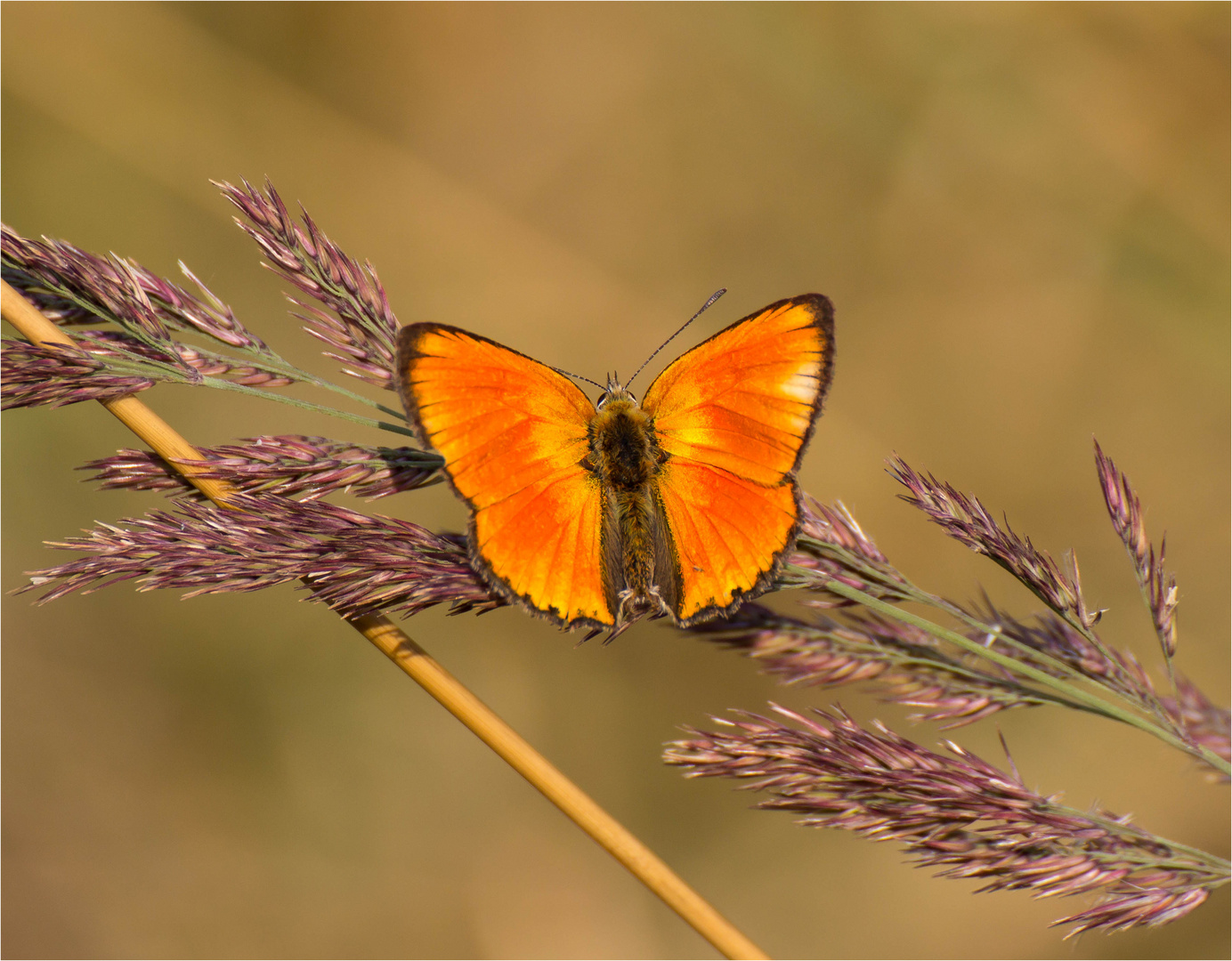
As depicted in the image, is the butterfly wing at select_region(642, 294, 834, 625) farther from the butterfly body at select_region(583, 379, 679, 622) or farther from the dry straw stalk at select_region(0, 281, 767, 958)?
the dry straw stalk at select_region(0, 281, 767, 958)

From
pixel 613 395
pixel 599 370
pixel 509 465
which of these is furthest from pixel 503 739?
pixel 599 370

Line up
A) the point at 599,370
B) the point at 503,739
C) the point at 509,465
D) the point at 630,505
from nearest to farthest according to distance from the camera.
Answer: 1. the point at 503,739
2. the point at 509,465
3. the point at 630,505
4. the point at 599,370

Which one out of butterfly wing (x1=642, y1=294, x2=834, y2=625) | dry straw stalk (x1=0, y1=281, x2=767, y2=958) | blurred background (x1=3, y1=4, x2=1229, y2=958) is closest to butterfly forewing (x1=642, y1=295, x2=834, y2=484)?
butterfly wing (x1=642, y1=294, x2=834, y2=625)

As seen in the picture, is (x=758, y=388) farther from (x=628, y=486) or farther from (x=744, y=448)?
(x=628, y=486)

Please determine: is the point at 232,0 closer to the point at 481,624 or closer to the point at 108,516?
the point at 108,516

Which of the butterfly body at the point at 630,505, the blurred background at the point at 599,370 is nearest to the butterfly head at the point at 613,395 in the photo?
the butterfly body at the point at 630,505

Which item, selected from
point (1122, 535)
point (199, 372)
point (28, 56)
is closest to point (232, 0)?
point (28, 56)
